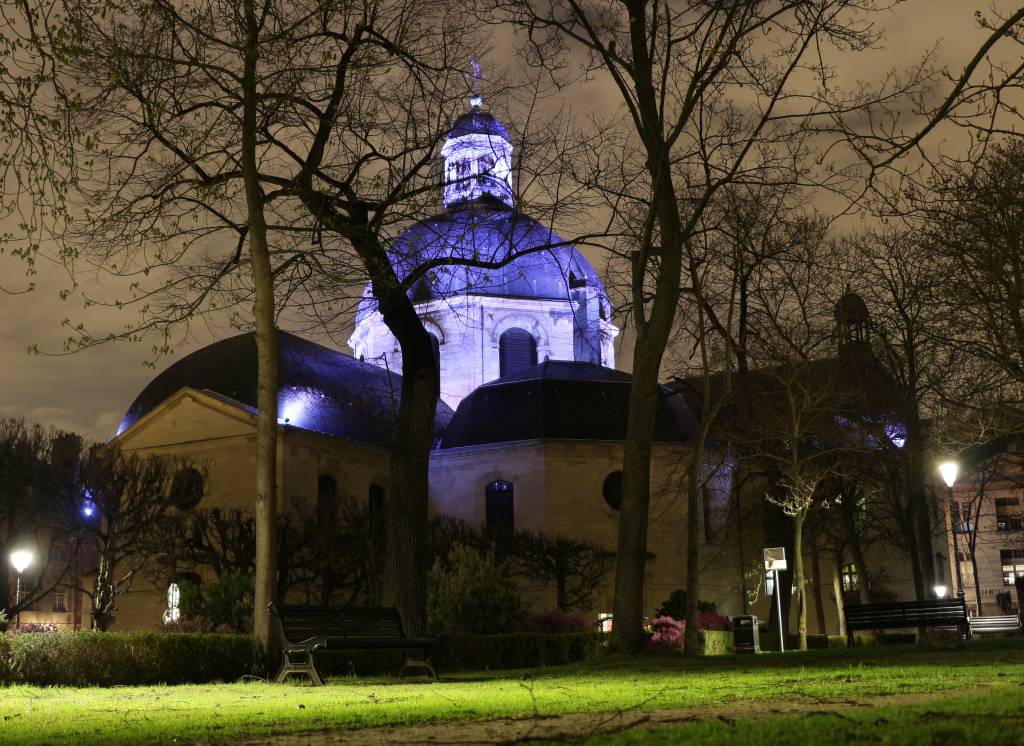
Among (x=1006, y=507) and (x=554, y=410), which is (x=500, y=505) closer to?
(x=554, y=410)

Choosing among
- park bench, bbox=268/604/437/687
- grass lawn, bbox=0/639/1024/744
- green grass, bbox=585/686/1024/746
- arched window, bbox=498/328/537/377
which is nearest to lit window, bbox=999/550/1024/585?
arched window, bbox=498/328/537/377

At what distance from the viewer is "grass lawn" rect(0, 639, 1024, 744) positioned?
18.0ft

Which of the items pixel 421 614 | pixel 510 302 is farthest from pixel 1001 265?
pixel 510 302

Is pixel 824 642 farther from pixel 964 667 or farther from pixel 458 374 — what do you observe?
pixel 964 667

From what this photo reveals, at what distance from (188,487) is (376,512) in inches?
264

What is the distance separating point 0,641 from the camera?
12438mm

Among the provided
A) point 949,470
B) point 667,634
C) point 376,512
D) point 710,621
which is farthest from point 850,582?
point 949,470

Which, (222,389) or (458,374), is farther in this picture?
(458,374)

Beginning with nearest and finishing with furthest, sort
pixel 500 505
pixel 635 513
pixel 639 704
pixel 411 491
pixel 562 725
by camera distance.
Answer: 1. pixel 562 725
2. pixel 639 704
3. pixel 635 513
4. pixel 411 491
5. pixel 500 505

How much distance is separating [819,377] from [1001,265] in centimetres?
1363

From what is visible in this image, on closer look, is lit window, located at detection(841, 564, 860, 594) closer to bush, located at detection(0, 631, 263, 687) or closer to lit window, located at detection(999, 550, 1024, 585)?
lit window, located at detection(999, 550, 1024, 585)

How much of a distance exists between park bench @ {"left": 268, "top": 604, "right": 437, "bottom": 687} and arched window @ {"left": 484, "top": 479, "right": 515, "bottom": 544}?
30.8 metres

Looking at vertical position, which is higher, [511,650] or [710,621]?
[710,621]

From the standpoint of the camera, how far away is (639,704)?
24.8 ft
